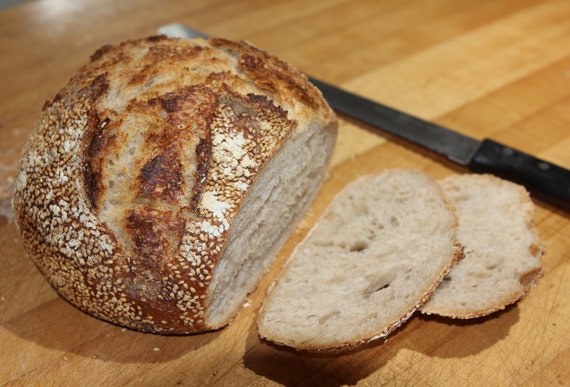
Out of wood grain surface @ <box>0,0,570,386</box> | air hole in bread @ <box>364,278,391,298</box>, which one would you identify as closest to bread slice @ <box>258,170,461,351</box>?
air hole in bread @ <box>364,278,391,298</box>

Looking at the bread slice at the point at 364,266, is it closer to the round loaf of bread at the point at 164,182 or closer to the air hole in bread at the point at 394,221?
the air hole in bread at the point at 394,221

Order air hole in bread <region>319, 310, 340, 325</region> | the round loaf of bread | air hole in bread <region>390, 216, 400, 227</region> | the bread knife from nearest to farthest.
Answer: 1. the round loaf of bread
2. air hole in bread <region>319, 310, 340, 325</region>
3. air hole in bread <region>390, 216, 400, 227</region>
4. the bread knife

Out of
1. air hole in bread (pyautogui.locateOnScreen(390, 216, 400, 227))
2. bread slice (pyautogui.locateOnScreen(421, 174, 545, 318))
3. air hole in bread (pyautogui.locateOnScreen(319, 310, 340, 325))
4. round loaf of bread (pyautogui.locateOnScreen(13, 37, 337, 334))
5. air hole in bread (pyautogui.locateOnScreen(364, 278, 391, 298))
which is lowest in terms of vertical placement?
bread slice (pyautogui.locateOnScreen(421, 174, 545, 318))

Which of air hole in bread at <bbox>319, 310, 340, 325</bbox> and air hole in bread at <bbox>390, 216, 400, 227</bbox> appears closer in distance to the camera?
air hole in bread at <bbox>319, 310, 340, 325</bbox>

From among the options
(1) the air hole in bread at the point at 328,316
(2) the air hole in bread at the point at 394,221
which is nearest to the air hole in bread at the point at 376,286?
(1) the air hole in bread at the point at 328,316

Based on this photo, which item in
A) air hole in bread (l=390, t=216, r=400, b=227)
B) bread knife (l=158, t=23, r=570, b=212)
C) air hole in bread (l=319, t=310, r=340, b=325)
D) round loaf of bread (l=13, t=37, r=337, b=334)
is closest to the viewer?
round loaf of bread (l=13, t=37, r=337, b=334)

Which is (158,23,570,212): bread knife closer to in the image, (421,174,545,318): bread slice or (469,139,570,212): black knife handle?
(469,139,570,212): black knife handle

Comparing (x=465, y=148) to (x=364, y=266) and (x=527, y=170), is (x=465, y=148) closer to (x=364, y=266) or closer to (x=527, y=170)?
(x=527, y=170)

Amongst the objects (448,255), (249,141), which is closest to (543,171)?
(448,255)
